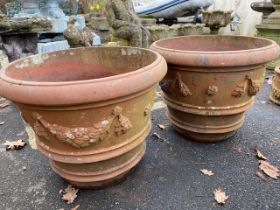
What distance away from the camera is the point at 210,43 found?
2.74m

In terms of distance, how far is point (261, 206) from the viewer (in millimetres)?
1640

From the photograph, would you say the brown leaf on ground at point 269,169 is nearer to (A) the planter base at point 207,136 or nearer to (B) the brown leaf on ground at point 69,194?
(A) the planter base at point 207,136

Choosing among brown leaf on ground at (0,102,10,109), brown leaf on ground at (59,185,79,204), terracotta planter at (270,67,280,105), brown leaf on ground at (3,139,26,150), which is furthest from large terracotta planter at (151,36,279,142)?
brown leaf on ground at (0,102,10,109)

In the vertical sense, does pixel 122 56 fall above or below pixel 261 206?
above

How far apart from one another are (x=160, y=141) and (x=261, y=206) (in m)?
1.01

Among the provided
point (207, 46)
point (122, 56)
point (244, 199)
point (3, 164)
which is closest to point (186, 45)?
point (207, 46)

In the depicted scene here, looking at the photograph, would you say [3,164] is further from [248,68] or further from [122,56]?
[248,68]

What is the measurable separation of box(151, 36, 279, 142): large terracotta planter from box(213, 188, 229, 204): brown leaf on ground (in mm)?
568

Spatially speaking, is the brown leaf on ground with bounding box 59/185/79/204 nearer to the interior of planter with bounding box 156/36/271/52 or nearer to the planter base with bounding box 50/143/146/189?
the planter base with bounding box 50/143/146/189

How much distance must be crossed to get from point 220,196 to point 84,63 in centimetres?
146

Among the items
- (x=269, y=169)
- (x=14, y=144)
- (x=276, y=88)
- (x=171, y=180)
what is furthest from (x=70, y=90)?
(x=276, y=88)

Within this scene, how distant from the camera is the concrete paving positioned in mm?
1691

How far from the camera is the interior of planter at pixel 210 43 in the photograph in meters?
2.53

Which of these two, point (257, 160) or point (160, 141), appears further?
point (160, 141)
